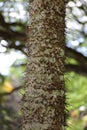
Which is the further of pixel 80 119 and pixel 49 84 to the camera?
pixel 80 119

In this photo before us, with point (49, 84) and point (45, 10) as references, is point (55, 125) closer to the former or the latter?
point (49, 84)

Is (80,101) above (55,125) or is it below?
below

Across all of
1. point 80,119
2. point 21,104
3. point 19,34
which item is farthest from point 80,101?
point 21,104

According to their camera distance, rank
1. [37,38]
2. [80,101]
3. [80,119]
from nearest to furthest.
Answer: [37,38]
[80,101]
[80,119]

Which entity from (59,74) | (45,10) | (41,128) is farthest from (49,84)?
(45,10)

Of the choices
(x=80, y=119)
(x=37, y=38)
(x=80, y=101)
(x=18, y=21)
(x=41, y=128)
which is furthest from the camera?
(x=80, y=119)

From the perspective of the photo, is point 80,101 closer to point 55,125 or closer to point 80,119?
point 80,119

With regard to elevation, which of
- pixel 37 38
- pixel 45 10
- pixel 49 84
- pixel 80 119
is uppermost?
pixel 45 10
